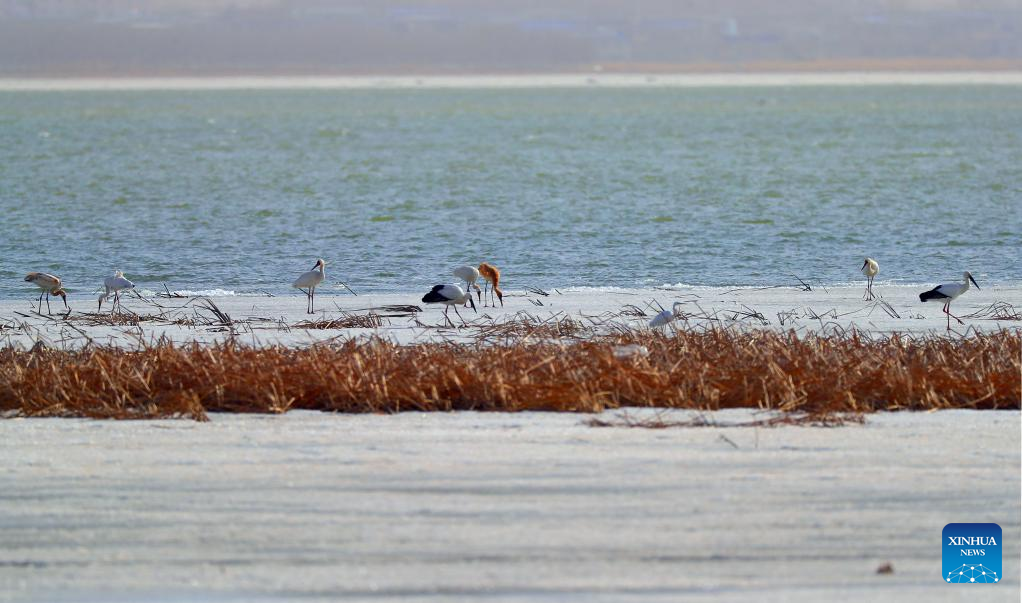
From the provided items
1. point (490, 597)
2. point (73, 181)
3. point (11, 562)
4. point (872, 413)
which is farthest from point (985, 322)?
point (73, 181)

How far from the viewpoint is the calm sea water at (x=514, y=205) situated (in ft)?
63.6

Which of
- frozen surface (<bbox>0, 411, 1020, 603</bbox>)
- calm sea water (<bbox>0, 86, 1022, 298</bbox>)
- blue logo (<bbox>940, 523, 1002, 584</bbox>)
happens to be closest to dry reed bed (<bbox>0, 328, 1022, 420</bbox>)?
frozen surface (<bbox>0, 411, 1020, 603</bbox>)

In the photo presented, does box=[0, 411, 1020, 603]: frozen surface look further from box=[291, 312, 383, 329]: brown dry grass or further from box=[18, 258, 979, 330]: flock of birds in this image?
box=[291, 312, 383, 329]: brown dry grass

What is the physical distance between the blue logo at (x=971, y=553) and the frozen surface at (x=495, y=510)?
0.06m

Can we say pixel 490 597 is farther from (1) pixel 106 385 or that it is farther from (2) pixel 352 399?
(1) pixel 106 385

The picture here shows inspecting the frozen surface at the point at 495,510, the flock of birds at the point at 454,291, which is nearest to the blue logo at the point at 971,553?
the frozen surface at the point at 495,510

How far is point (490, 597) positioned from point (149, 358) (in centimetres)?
399

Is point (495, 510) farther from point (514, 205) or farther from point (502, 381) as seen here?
point (514, 205)

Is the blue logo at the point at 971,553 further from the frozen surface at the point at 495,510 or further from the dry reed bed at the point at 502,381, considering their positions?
the dry reed bed at the point at 502,381

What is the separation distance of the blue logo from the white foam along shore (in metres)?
4.43

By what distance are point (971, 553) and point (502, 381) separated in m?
3.10

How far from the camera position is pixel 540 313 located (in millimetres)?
12609

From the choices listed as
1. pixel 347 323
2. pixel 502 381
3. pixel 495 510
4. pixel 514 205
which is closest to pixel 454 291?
pixel 347 323

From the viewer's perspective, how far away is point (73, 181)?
130 feet
